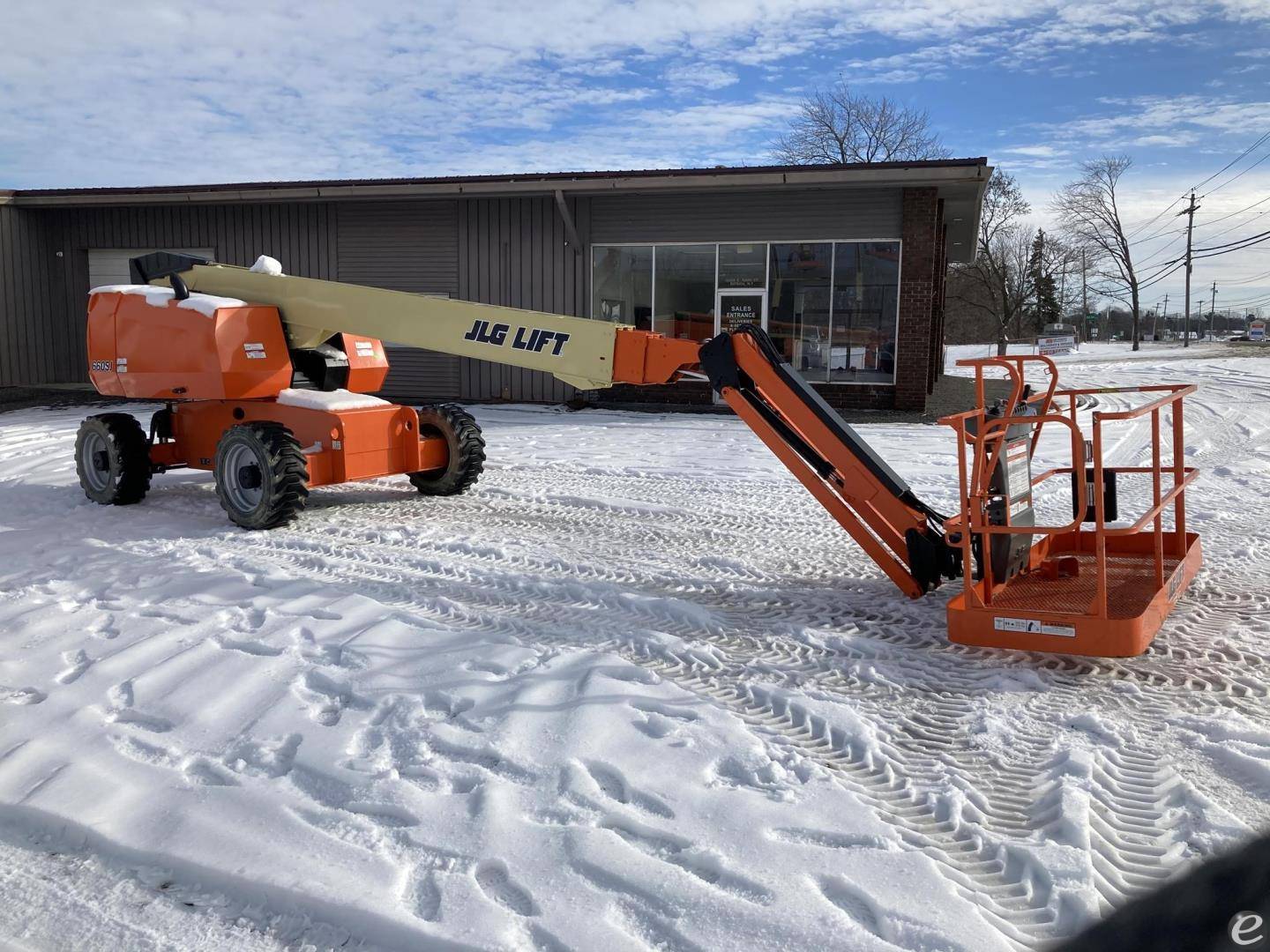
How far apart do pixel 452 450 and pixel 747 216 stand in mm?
9902

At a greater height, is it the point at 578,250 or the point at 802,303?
the point at 578,250

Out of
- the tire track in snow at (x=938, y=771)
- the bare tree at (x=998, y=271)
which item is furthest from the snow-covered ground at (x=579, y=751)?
the bare tree at (x=998, y=271)

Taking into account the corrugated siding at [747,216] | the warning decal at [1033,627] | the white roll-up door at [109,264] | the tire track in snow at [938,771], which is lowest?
the tire track in snow at [938,771]

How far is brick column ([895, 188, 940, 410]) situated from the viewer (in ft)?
52.4

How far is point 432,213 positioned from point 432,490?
435 inches

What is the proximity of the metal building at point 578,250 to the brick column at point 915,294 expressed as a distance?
3cm

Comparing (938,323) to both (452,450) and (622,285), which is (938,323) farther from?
(452,450)

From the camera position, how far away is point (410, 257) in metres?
18.7

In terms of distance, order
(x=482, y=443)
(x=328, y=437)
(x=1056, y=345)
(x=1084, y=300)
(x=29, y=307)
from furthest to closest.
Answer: (x=1084, y=300) < (x=29, y=307) < (x=1056, y=345) < (x=482, y=443) < (x=328, y=437)

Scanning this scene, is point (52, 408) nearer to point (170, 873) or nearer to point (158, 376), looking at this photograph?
point (158, 376)

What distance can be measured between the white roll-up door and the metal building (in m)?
0.05

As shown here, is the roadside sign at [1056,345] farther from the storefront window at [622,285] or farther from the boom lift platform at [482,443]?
the boom lift platform at [482,443]

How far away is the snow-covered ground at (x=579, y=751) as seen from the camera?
112 inches

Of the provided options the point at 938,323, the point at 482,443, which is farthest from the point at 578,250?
the point at 938,323
